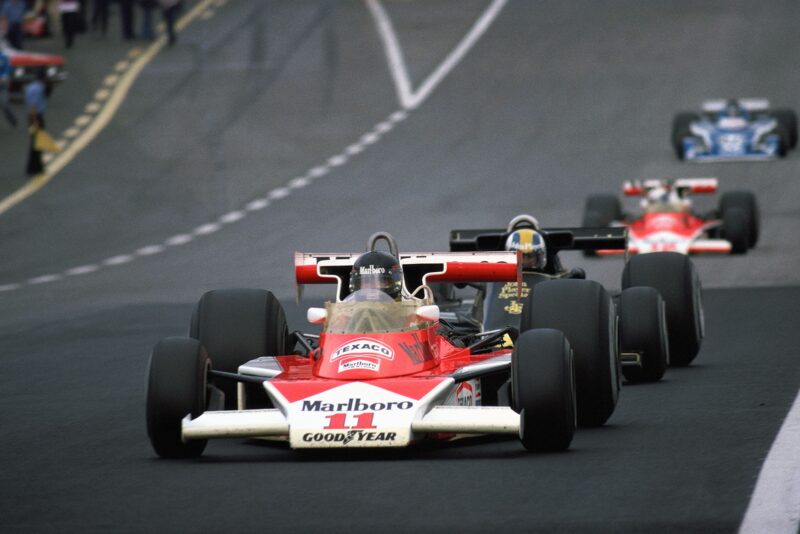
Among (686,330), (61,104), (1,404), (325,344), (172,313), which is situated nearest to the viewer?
(325,344)

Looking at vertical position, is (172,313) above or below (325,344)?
below

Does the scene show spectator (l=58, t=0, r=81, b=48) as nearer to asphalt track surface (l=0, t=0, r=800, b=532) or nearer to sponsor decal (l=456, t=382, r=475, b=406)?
asphalt track surface (l=0, t=0, r=800, b=532)

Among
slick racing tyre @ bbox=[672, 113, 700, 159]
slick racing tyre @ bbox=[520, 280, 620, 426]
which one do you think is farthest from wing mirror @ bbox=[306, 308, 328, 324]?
slick racing tyre @ bbox=[672, 113, 700, 159]

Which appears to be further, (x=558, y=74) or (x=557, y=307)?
(x=558, y=74)

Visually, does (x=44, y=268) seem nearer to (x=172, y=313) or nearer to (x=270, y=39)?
(x=172, y=313)

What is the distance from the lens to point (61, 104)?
39.6 m

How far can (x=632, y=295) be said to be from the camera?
1397 centimetres

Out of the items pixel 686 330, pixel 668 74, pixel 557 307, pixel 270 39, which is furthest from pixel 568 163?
pixel 557 307

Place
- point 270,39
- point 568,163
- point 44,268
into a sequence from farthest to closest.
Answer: point 270,39 < point 568,163 < point 44,268

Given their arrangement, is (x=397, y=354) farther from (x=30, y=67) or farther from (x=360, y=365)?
(x=30, y=67)

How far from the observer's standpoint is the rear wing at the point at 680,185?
24750mm

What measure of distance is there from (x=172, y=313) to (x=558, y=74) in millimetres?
21264

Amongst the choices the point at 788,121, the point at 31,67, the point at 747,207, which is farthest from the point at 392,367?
the point at 31,67

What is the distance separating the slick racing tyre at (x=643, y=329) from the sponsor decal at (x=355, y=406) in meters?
3.81
